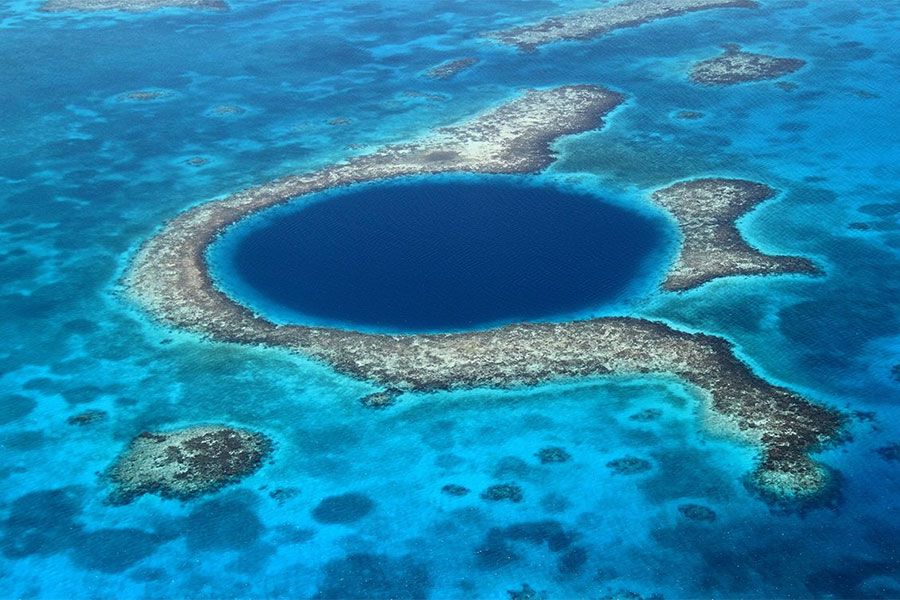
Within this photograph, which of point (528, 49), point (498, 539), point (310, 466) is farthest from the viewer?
point (528, 49)

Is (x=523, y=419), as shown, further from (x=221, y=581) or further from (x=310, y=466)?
(x=221, y=581)

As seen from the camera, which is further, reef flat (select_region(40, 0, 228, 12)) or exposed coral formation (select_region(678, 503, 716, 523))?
reef flat (select_region(40, 0, 228, 12))

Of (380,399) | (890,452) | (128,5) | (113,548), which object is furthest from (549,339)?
(128,5)

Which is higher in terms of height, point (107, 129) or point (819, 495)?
point (107, 129)

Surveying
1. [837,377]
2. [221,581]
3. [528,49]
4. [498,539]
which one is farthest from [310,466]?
[528,49]

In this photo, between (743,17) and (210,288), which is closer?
(210,288)

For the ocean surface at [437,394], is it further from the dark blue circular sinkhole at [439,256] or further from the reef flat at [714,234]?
the dark blue circular sinkhole at [439,256]

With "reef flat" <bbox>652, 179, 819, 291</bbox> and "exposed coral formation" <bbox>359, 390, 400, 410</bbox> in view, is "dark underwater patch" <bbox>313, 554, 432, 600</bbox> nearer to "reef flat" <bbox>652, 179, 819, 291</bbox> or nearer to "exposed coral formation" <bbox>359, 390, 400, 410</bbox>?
"exposed coral formation" <bbox>359, 390, 400, 410</bbox>

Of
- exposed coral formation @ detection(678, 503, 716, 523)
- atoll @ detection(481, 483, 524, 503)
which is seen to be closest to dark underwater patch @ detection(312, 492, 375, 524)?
atoll @ detection(481, 483, 524, 503)
